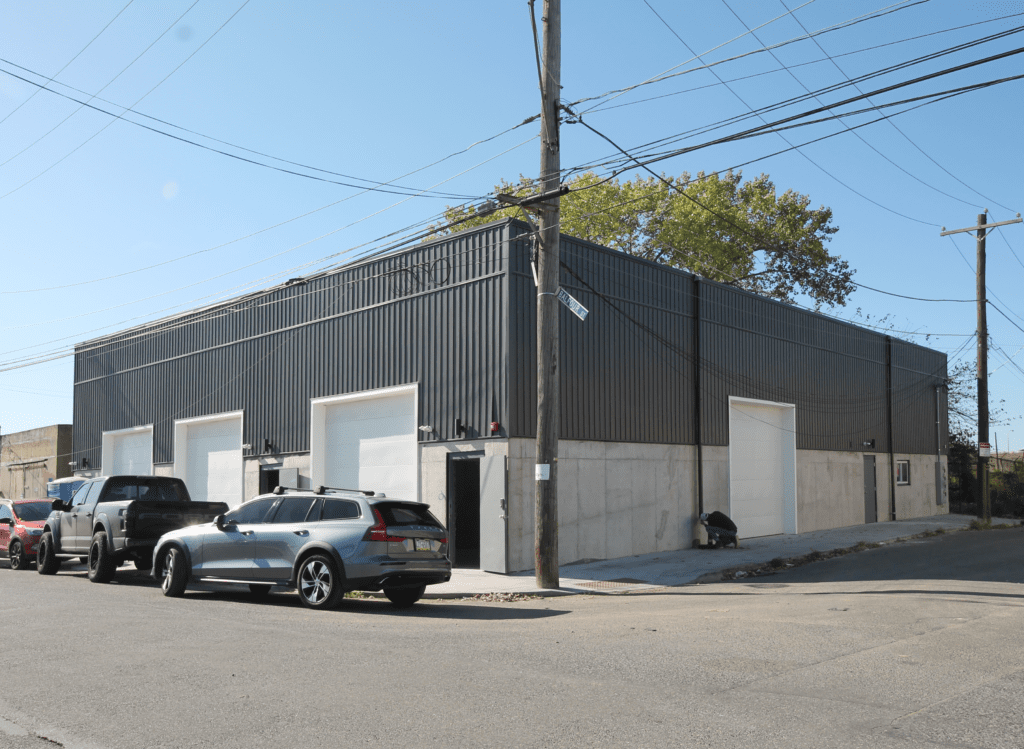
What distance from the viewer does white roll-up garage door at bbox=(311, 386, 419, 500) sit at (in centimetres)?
2075

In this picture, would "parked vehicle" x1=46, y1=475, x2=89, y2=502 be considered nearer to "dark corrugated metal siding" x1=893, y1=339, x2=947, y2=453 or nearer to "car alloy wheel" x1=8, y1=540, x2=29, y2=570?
"car alloy wheel" x1=8, y1=540, x2=29, y2=570

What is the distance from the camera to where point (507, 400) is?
1802 centimetres

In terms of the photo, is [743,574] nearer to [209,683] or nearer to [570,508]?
[570,508]

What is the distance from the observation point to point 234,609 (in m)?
12.6

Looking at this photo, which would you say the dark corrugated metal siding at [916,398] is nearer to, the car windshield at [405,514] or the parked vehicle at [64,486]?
the car windshield at [405,514]


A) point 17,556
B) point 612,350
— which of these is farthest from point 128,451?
point 612,350

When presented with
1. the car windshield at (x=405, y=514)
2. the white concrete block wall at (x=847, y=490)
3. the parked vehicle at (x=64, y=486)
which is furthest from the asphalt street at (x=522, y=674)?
the parked vehicle at (x=64, y=486)

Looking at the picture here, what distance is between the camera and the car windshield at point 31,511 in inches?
814

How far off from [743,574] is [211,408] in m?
17.0

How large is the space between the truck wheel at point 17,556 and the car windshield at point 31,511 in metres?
0.55

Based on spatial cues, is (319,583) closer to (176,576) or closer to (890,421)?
(176,576)

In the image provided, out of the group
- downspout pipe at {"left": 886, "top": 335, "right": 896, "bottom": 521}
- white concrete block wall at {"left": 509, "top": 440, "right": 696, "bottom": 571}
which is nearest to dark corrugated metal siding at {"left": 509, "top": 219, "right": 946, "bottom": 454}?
white concrete block wall at {"left": 509, "top": 440, "right": 696, "bottom": 571}

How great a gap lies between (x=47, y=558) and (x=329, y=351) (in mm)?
7902

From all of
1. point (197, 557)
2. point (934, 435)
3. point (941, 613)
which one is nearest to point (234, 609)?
point (197, 557)
